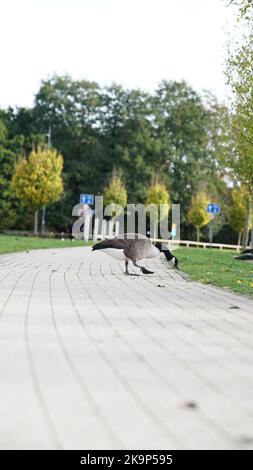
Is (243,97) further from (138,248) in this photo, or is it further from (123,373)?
(123,373)

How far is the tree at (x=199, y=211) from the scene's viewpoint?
176ft

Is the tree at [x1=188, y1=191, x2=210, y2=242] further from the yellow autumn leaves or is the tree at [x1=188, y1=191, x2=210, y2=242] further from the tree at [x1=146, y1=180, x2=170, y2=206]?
the yellow autumn leaves

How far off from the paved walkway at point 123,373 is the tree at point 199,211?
150 feet

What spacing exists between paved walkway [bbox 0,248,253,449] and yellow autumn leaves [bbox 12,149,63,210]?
120 feet

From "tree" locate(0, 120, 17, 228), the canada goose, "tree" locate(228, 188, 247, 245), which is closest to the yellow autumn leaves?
"tree" locate(0, 120, 17, 228)

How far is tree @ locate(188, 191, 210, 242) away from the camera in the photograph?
5359 centimetres

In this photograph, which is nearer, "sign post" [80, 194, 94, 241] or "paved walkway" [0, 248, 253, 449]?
"paved walkway" [0, 248, 253, 449]

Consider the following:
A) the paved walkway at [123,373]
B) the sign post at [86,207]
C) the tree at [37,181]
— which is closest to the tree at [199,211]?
the tree at [37,181]

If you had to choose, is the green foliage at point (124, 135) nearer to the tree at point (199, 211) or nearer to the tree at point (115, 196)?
the tree at point (199, 211)
